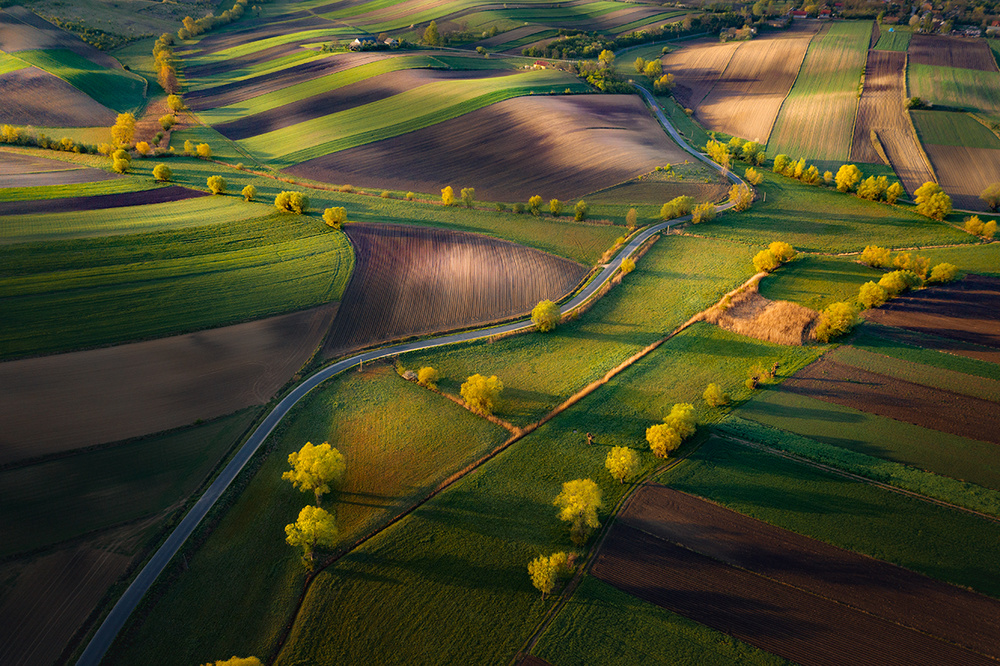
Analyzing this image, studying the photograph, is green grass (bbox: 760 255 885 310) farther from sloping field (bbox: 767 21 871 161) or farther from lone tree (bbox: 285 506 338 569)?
lone tree (bbox: 285 506 338 569)

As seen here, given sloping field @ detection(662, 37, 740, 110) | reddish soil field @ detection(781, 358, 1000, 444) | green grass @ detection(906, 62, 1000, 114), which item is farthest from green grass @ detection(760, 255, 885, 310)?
green grass @ detection(906, 62, 1000, 114)

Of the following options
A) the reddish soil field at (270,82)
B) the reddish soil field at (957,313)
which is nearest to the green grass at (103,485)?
the reddish soil field at (957,313)

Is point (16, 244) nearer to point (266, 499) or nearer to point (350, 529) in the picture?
point (266, 499)

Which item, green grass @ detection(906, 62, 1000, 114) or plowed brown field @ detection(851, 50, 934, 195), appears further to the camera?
green grass @ detection(906, 62, 1000, 114)

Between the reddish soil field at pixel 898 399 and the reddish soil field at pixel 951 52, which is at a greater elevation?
the reddish soil field at pixel 951 52

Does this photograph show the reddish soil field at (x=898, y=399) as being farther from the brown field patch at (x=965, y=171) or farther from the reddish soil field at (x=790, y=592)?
the brown field patch at (x=965, y=171)

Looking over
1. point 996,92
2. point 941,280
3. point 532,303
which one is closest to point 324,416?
point 532,303
